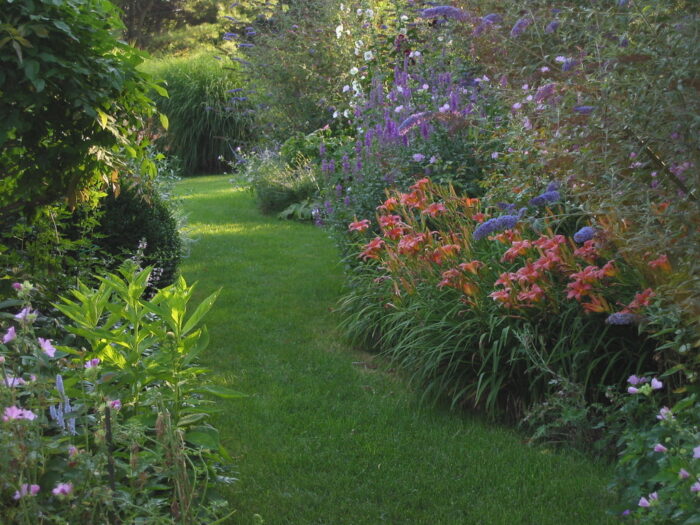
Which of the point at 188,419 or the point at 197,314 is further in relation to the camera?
the point at 197,314

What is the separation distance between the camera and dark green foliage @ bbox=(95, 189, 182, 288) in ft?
17.9

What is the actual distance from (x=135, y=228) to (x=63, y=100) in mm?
2005

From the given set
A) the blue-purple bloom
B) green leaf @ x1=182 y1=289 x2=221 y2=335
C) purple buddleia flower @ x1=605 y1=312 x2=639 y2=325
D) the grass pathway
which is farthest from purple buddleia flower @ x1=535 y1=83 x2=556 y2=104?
green leaf @ x1=182 y1=289 x2=221 y2=335

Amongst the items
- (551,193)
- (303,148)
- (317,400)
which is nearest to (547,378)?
(551,193)

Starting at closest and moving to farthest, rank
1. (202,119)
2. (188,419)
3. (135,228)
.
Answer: (188,419) → (135,228) → (202,119)

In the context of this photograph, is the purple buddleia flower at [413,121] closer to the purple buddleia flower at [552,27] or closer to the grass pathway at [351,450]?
the purple buddleia flower at [552,27]

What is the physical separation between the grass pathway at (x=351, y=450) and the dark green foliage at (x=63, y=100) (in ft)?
4.97

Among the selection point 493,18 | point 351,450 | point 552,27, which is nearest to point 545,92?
point 552,27

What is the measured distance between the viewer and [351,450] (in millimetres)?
3600

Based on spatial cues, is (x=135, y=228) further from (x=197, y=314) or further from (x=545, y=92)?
(x=545, y=92)

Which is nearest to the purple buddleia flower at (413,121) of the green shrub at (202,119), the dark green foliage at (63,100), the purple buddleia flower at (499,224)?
the purple buddleia flower at (499,224)

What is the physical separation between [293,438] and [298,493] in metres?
0.53

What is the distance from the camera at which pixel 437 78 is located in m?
6.70

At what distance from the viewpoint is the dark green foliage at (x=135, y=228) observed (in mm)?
5456
